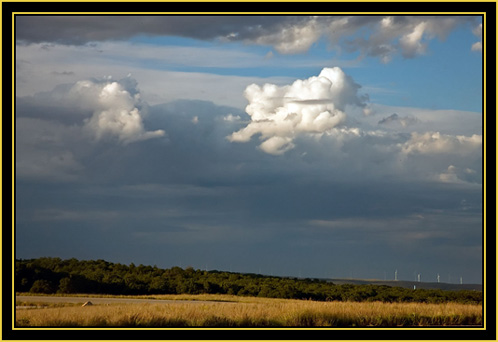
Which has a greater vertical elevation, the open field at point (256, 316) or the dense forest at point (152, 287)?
the open field at point (256, 316)

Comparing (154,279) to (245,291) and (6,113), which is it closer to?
(245,291)

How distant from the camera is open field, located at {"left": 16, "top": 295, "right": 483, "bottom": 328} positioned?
2233cm

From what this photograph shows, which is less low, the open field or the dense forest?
the open field

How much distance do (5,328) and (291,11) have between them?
11.7m

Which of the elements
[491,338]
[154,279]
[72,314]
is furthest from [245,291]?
[491,338]

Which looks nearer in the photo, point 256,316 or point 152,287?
point 256,316

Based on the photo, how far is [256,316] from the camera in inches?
984

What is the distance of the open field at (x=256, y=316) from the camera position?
2233 centimetres

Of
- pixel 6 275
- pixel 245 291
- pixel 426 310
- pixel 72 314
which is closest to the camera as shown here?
pixel 6 275

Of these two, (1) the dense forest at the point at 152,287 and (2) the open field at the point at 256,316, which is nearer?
(2) the open field at the point at 256,316

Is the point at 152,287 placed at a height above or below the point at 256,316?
below

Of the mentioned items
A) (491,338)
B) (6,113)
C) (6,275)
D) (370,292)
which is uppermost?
(6,113)

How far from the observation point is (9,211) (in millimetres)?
17453

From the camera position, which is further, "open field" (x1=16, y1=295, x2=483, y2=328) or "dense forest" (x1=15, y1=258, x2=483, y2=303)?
"dense forest" (x1=15, y1=258, x2=483, y2=303)
